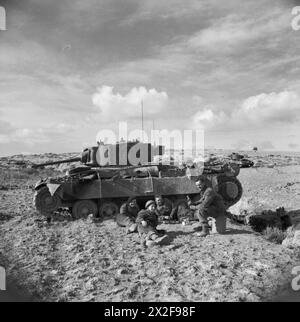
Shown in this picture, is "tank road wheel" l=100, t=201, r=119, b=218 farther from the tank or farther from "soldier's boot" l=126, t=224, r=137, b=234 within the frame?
"soldier's boot" l=126, t=224, r=137, b=234

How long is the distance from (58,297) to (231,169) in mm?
9304

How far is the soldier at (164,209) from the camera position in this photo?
1171 cm

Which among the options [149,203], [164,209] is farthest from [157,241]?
[149,203]

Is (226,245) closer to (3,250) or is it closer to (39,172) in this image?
(3,250)

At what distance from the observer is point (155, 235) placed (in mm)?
8969

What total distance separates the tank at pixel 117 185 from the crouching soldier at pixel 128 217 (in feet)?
2.29

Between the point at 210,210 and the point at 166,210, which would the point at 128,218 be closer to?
the point at 166,210

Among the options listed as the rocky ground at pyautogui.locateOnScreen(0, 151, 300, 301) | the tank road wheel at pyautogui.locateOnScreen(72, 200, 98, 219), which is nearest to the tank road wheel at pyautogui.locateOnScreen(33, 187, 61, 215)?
the tank road wheel at pyautogui.locateOnScreen(72, 200, 98, 219)

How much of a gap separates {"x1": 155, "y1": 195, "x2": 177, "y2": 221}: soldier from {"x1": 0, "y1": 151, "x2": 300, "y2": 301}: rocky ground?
1.06 m

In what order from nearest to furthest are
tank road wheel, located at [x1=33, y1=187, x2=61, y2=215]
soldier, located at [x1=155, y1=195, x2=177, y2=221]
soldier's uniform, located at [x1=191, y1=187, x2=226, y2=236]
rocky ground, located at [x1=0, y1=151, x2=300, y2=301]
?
1. rocky ground, located at [x1=0, y1=151, x2=300, y2=301]
2. soldier's uniform, located at [x1=191, y1=187, x2=226, y2=236]
3. soldier, located at [x1=155, y1=195, x2=177, y2=221]
4. tank road wheel, located at [x1=33, y1=187, x2=61, y2=215]

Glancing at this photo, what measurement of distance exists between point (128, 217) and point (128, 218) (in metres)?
0.11

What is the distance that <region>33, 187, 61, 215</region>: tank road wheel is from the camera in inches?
479

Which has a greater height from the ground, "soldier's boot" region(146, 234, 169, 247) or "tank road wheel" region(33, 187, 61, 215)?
"tank road wheel" region(33, 187, 61, 215)

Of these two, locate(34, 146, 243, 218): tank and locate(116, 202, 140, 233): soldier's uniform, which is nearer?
locate(116, 202, 140, 233): soldier's uniform
